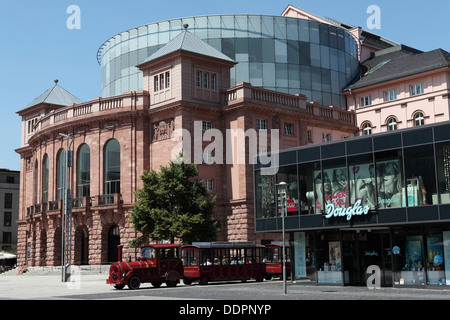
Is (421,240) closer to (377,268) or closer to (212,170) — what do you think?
(377,268)

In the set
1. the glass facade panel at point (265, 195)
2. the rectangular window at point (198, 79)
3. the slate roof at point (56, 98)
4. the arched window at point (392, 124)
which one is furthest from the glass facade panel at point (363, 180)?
the slate roof at point (56, 98)

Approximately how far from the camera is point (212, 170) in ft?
178

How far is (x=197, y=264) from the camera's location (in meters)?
40.0

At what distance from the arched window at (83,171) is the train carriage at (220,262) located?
72.4 feet

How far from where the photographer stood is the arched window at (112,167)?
57.3 meters

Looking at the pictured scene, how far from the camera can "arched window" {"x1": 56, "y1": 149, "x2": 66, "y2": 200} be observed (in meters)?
62.7

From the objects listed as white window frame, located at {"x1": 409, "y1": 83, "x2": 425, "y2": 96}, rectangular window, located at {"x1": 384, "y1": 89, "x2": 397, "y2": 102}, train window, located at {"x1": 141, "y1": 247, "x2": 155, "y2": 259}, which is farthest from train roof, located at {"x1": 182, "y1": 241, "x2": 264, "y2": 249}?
rectangular window, located at {"x1": 384, "y1": 89, "x2": 397, "y2": 102}

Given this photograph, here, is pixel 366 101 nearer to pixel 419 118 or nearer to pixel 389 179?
pixel 419 118

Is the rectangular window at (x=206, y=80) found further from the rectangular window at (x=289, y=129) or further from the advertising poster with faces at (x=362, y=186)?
the advertising poster with faces at (x=362, y=186)

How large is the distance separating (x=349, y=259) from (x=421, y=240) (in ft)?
15.1

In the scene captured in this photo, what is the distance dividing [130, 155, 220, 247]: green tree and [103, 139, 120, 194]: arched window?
9470 mm

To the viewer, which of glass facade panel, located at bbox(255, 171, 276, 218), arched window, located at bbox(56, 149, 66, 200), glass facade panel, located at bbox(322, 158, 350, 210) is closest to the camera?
glass facade panel, located at bbox(322, 158, 350, 210)

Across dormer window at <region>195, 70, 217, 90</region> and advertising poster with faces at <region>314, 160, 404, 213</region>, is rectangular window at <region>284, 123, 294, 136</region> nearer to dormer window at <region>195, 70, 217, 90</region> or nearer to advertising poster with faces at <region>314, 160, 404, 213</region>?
dormer window at <region>195, 70, 217, 90</region>

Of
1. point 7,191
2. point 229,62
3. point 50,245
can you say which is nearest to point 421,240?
point 229,62
